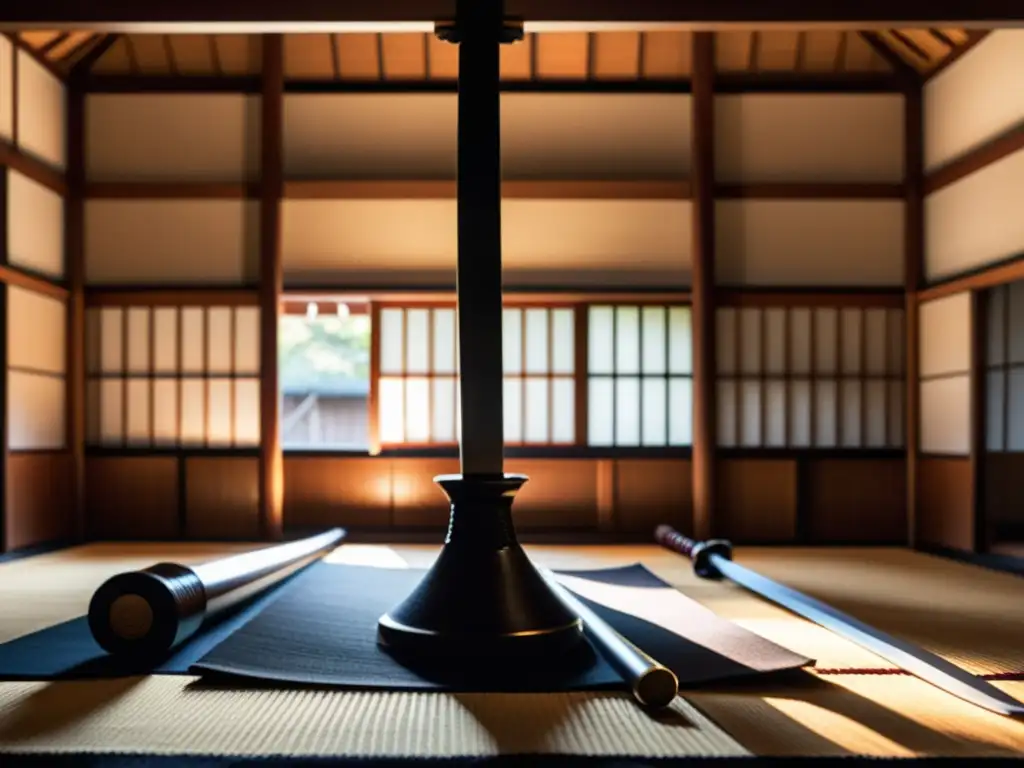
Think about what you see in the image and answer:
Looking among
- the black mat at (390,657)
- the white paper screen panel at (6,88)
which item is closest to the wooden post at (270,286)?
the white paper screen panel at (6,88)

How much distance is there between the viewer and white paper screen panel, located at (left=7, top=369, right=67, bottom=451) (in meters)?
5.16

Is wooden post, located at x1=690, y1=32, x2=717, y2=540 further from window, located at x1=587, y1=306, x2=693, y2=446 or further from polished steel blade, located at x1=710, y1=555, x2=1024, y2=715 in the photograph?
polished steel blade, located at x1=710, y1=555, x2=1024, y2=715

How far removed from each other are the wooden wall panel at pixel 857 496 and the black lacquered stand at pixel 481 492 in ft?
11.8

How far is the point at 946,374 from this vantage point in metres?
5.47

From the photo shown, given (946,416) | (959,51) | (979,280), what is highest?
(959,51)

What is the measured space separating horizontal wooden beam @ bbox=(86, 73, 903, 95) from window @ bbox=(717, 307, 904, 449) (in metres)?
1.46

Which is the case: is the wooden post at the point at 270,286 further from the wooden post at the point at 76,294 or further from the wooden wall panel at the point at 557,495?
the wooden wall panel at the point at 557,495

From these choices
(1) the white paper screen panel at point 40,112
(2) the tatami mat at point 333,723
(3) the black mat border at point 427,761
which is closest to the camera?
(3) the black mat border at point 427,761

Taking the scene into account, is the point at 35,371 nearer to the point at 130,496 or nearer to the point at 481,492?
the point at 130,496

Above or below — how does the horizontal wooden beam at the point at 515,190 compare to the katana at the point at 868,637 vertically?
above

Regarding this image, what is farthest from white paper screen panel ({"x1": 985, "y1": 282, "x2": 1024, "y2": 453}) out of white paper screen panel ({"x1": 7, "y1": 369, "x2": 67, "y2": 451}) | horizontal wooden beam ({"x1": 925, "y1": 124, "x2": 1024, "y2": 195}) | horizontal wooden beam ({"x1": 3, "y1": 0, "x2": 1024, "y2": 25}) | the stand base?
white paper screen panel ({"x1": 7, "y1": 369, "x2": 67, "y2": 451})

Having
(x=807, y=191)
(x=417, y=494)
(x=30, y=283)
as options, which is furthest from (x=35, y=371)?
(x=807, y=191)

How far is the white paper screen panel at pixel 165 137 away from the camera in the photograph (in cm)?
596

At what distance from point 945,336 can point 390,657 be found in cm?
426
